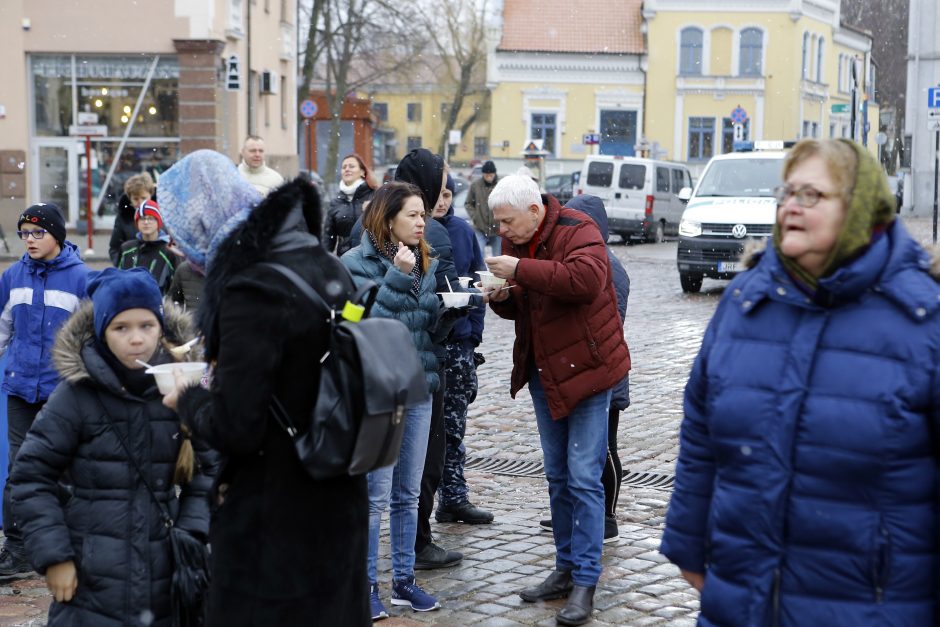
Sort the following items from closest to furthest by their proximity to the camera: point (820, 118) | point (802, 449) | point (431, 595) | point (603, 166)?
point (802, 449) < point (431, 595) < point (603, 166) < point (820, 118)

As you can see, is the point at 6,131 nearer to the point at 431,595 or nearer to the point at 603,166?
the point at 603,166

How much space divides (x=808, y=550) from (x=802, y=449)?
244 millimetres

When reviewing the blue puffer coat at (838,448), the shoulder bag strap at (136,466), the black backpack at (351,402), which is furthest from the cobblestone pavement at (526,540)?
the blue puffer coat at (838,448)

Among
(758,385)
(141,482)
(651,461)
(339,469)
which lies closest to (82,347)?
(141,482)

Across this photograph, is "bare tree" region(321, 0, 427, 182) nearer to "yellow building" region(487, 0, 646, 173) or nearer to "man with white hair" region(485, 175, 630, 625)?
"yellow building" region(487, 0, 646, 173)

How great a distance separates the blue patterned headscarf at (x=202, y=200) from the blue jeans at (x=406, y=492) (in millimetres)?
1897

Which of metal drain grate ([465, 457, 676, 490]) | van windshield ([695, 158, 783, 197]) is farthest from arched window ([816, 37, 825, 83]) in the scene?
metal drain grate ([465, 457, 676, 490])

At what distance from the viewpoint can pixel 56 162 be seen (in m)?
30.5

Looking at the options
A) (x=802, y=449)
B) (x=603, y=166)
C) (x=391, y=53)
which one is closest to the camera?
(x=802, y=449)

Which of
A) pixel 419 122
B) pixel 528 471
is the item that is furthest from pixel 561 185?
pixel 419 122

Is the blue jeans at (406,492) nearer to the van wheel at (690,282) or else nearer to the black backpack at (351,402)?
the black backpack at (351,402)

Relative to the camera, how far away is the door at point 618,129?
62281 millimetres

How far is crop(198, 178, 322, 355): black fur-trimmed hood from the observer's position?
339 cm

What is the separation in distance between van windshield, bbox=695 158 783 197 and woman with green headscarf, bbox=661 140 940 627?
55.8 ft
